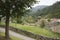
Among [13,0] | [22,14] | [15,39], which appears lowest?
[15,39]

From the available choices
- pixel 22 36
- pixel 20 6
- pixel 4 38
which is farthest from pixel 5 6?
pixel 22 36

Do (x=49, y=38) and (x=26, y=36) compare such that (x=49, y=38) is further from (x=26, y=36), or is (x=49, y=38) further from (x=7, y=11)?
(x=7, y=11)

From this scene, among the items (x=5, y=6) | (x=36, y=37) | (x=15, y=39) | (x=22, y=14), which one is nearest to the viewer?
(x=5, y=6)

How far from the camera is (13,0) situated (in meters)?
18.2

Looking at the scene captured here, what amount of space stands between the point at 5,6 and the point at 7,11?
0.67m

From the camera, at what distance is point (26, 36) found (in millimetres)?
25188

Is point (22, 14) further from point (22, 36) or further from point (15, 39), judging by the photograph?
point (22, 36)

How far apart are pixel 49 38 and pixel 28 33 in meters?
3.68

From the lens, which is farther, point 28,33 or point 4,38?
point 28,33

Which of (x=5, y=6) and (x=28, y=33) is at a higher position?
(x=5, y=6)

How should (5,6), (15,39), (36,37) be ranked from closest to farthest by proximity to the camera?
(5,6)
(15,39)
(36,37)

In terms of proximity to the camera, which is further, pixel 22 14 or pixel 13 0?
pixel 22 14

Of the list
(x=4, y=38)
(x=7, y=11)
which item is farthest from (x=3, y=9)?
(x=4, y=38)

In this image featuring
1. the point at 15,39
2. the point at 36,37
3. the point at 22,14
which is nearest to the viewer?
the point at 22,14
